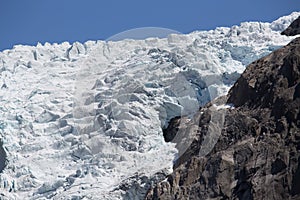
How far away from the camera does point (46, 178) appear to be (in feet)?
201

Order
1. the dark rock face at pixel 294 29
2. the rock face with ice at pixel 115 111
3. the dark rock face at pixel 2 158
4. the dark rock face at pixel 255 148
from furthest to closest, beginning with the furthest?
the dark rock face at pixel 294 29 → the dark rock face at pixel 2 158 → the rock face with ice at pixel 115 111 → the dark rock face at pixel 255 148

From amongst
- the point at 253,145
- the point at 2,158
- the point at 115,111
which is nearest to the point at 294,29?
the point at 115,111

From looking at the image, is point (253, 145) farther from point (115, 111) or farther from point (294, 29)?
point (294, 29)

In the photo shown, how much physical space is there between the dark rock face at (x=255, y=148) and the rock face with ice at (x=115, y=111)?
642 centimetres

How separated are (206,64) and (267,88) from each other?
24.6 m

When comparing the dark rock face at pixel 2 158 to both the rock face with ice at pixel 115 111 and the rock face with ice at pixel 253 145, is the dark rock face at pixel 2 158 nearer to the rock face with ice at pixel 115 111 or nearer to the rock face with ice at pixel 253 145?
the rock face with ice at pixel 115 111

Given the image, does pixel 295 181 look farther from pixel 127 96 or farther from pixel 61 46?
pixel 61 46

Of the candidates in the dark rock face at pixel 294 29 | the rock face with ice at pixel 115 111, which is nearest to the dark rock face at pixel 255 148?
the rock face with ice at pixel 115 111

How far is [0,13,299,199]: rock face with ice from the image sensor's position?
189ft

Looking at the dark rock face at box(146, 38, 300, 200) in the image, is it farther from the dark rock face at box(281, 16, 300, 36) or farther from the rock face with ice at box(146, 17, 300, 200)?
the dark rock face at box(281, 16, 300, 36)

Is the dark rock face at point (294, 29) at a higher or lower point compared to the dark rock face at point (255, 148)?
higher

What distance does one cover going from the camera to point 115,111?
67.9 meters

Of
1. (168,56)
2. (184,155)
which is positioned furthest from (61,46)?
(184,155)

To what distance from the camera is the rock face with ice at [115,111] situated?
189 feet
